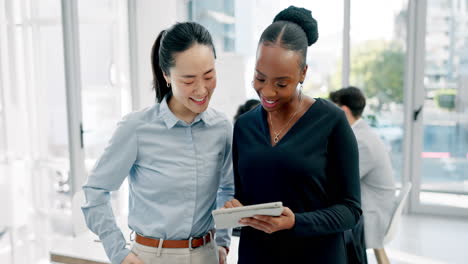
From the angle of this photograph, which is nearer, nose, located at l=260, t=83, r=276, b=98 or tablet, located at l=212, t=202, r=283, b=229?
tablet, located at l=212, t=202, r=283, b=229

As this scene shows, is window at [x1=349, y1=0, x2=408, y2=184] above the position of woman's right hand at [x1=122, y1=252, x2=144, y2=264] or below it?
above

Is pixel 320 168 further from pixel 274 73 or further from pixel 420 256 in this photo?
pixel 420 256

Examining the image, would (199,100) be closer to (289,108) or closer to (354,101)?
(289,108)

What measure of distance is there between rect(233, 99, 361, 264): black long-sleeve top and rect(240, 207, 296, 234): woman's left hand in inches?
1.0

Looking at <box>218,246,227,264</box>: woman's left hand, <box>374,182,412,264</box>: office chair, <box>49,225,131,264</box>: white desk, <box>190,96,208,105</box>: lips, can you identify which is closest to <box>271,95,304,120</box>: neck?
<box>190,96,208,105</box>: lips

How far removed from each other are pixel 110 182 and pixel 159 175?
155 mm

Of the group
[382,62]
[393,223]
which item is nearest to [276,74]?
[393,223]

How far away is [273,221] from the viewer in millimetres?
1076

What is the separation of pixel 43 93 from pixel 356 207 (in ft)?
9.39

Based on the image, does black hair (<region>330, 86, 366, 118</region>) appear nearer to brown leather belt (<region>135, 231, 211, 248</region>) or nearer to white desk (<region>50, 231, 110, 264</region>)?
white desk (<region>50, 231, 110, 264</region>)

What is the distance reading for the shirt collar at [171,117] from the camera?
1325 millimetres

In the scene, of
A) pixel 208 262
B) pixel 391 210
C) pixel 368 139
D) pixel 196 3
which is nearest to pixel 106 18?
pixel 196 3

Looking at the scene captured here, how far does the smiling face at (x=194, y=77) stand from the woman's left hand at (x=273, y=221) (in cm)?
36

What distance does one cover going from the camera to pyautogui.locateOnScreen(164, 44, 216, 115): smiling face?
1249 millimetres
